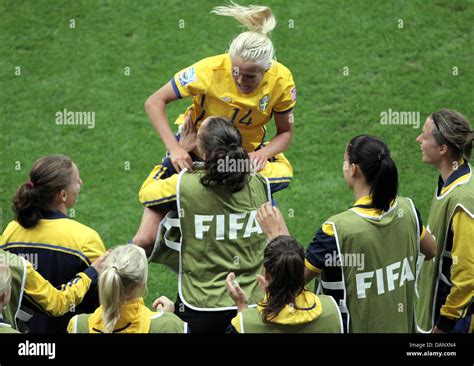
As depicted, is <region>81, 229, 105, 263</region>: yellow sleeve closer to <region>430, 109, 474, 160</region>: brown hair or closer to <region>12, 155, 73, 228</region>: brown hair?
<region>12, 155, 73, 228</region>: brown hair

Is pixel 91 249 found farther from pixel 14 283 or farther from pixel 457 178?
pixel 457 178

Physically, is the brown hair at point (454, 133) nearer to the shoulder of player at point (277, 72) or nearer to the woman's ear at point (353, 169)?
the woman's ear at point (353, 169)

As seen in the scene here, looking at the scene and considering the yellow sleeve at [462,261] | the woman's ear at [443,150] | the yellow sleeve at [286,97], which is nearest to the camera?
the yellow sleeve at [462,261]

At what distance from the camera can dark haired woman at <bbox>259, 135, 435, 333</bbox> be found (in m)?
4.90

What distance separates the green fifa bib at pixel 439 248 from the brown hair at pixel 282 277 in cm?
127

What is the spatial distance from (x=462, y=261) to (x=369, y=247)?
76 cm

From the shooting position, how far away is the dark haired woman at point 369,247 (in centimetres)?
490

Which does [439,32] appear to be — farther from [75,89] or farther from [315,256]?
[315,256]

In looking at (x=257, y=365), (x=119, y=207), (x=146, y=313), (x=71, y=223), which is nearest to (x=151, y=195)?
(x=71, y=223)

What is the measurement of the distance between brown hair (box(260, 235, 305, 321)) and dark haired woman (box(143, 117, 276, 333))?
0.58m

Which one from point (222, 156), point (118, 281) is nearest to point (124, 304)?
point (118, 281)

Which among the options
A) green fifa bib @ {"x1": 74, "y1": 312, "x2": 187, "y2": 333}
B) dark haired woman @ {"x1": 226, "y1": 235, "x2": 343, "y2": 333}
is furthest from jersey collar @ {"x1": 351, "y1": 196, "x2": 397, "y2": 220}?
green fifa bib @ {"x1": 74, "y1": 312, "x2": 187, "y2": 333}

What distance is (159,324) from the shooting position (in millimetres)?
4609

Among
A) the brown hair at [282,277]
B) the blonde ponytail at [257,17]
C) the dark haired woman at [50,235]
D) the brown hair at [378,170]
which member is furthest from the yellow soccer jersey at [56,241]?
the blonde ponytail at [257,17]
